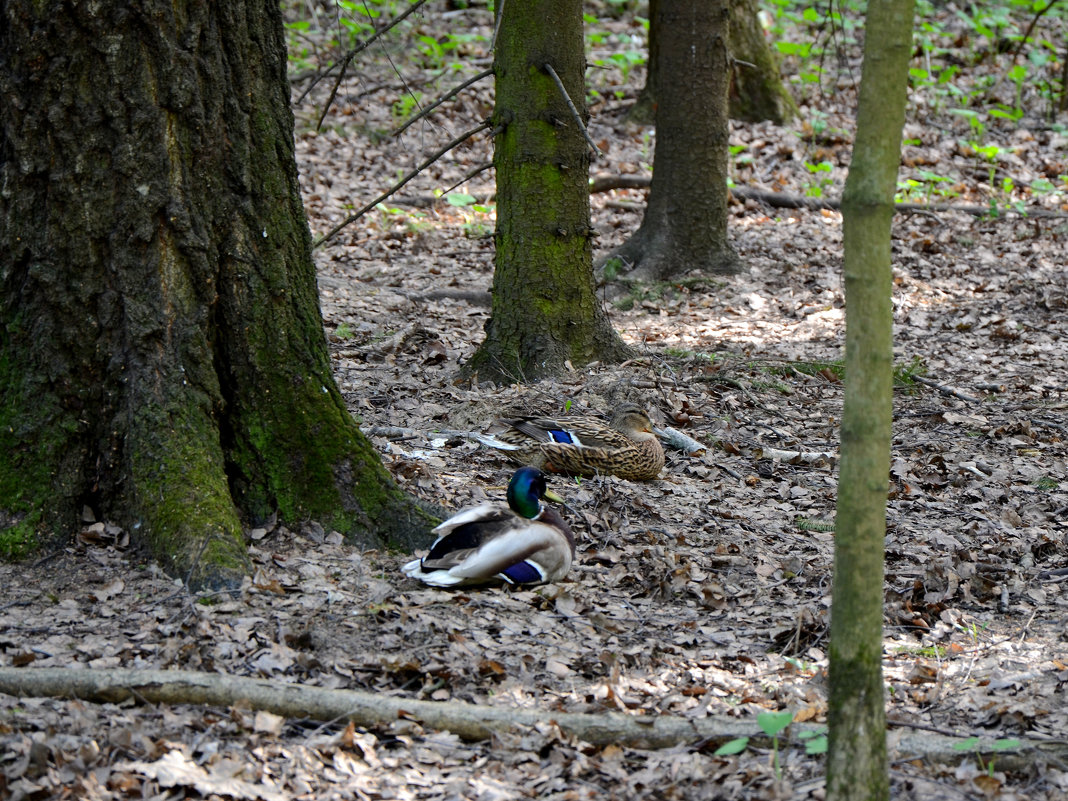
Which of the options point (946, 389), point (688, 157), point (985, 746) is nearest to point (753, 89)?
point (688, 157)

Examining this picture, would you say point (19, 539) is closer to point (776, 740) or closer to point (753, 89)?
point (776, 740)

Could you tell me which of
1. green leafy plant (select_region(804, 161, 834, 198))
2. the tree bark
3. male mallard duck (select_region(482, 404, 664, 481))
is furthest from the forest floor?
the tree bark

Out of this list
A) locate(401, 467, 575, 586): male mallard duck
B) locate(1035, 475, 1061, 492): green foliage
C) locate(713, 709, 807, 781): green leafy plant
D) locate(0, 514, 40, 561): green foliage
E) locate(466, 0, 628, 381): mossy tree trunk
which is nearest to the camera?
locate(713, 709, 807, 781): green leafy plant

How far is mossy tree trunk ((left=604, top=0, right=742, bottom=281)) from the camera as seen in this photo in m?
10.3

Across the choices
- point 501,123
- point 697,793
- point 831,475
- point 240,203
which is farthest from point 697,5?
point 697,793

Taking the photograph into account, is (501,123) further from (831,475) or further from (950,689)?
(950,689)

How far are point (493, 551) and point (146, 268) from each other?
1.84 metres

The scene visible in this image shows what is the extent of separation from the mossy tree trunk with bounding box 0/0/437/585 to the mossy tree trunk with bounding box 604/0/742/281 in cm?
671

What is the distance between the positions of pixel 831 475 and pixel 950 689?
9.42 feet

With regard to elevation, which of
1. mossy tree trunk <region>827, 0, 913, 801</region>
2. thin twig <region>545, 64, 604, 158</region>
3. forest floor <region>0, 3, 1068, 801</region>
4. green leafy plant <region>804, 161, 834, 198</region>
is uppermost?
thin twig <region>545, 64, 604, 158</region>

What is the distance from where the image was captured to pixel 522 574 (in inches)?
175

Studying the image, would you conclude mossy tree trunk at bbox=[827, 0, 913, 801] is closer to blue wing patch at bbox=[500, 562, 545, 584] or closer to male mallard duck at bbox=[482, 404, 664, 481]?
blue wing patch at bbox=[500, 562, 545, 584]

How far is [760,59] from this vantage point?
1524cm

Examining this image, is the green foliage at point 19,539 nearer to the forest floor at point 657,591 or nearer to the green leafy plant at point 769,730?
the forest floor at point 657,591
